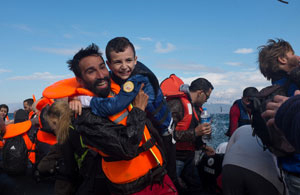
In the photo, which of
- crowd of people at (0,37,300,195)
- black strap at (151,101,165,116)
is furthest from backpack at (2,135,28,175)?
black strap at (151,101,165,116)

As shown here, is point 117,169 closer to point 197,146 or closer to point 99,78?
point 99,78

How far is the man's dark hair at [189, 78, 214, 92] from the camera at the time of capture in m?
5.31

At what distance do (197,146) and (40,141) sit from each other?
3215 millimetres

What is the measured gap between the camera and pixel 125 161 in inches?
83.9

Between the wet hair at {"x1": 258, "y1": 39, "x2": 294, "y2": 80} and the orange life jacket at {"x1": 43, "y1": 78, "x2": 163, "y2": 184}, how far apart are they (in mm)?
1821

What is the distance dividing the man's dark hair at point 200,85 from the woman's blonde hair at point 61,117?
2.85 m

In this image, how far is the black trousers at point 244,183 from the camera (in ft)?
8.81

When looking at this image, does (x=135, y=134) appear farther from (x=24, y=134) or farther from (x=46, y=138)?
(x=24, y=134)

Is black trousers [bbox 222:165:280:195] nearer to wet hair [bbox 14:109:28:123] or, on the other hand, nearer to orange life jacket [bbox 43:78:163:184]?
orange life jacket [bbox 43:78:163:184]

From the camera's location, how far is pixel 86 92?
7.47 ft

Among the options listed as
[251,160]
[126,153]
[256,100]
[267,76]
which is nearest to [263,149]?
[251,160]

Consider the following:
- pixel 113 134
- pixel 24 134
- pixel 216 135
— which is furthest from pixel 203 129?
pixel 216 135

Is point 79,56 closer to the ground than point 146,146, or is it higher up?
higher up

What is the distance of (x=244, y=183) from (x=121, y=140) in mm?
1696
